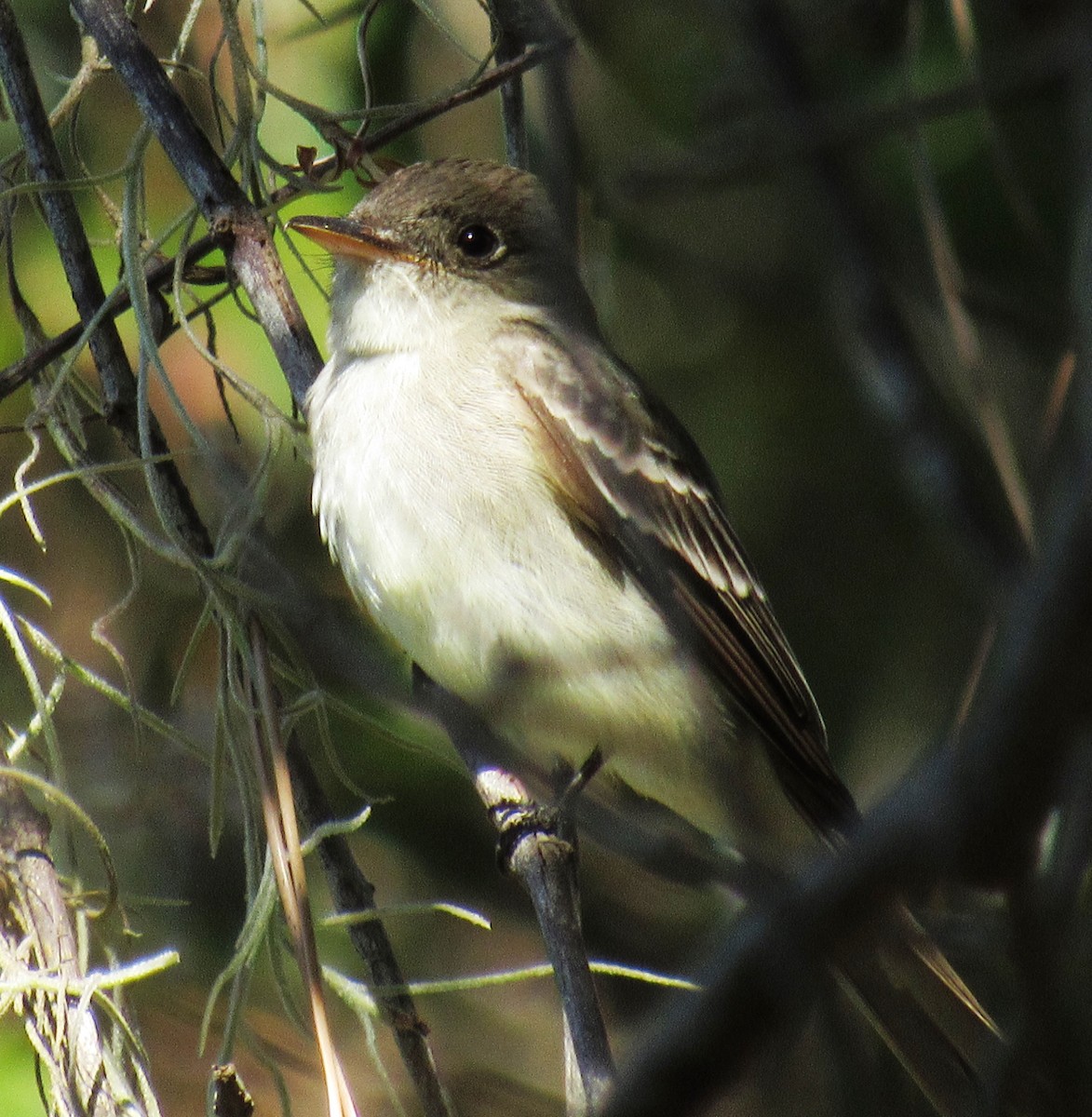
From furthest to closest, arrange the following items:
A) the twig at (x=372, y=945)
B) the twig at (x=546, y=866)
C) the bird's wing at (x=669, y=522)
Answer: the bird's wing at (x=669, y=522) < the twig at (x=372, y=945) < the twig at (x=546, y=866)

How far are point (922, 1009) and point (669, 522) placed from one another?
3.78 ft

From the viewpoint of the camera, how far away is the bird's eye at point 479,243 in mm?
3520

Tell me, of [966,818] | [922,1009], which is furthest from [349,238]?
[966,818]

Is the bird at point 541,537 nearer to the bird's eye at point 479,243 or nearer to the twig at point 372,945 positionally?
the bird's eye at point 479,243

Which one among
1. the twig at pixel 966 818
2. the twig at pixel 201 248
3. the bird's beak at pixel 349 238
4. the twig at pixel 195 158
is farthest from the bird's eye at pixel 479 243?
the twig at pixel 966 818

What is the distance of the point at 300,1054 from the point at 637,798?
1079 millimetres

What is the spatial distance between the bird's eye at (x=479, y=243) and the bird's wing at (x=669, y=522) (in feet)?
0.69

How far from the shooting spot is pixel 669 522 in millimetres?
3570

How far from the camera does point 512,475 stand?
3.12m

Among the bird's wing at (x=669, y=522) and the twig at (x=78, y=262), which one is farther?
the bird's wing at (x=669, y=522)

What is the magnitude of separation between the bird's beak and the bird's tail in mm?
1668

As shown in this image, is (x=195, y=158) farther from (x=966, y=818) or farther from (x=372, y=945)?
(x=966, y=818)

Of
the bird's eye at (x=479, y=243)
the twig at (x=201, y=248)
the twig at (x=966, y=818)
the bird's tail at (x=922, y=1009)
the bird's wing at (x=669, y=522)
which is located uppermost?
the twig at (x=201, y=248)

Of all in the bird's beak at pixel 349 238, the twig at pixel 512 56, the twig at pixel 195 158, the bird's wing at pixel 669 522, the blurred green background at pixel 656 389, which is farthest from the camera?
the blurred green background at pixel 656 389
